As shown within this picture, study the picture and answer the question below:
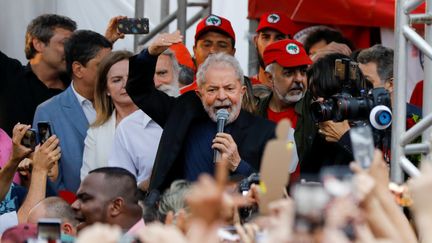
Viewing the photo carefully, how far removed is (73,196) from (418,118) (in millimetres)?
1681

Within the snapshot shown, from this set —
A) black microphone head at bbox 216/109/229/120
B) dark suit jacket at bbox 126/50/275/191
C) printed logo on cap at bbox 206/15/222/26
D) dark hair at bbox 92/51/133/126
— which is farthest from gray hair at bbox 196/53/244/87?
printed logo on cap at bbox 206/15/222/26

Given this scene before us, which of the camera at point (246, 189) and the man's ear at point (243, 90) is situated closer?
the camera at point (246, 189)

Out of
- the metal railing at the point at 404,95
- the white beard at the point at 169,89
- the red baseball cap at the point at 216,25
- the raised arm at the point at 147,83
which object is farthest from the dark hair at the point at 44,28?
the metal railing at the point at 404,95

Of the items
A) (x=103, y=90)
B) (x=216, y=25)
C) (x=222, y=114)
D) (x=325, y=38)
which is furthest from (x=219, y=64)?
(x=325, y=38)

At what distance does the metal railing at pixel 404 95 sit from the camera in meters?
4.99

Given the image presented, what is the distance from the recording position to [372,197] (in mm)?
2697

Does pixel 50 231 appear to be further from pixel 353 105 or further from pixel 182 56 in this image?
pixel 182 56

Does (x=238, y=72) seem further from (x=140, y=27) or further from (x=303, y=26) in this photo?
(x=303, y=26)

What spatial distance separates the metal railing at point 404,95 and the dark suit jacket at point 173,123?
780 millimetres

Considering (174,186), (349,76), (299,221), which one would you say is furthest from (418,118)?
(299,221)

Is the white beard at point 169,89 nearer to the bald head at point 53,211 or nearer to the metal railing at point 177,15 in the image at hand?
the metal railing at point 177,15

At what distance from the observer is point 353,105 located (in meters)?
5.44

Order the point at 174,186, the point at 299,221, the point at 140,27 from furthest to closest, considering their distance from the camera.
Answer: the point at 140,27, the point at 174,186, the point at 299,221

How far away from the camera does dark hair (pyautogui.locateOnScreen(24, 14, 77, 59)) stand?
717cm
